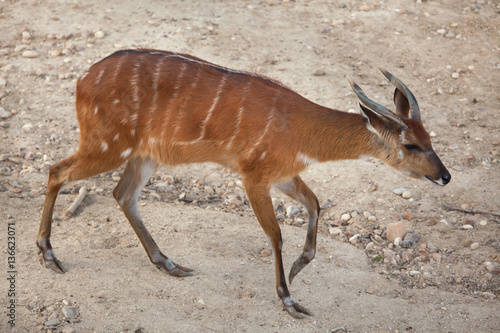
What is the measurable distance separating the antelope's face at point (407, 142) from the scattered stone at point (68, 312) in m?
2.66

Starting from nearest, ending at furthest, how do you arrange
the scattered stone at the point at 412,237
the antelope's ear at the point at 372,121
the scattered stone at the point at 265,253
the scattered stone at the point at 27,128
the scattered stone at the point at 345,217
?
the antelope's ear at the point at 372,121 < the scattered stone at the point at 265,253 < the scattered stone at the point at 412,237 < the scattered stone at the point at 345,217 < the scattered stone at the point at 27,128

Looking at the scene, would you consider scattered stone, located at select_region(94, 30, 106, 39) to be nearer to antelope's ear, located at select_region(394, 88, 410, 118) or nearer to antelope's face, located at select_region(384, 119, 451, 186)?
antelope's ear, located at select_region(394, 88, 410, 118)

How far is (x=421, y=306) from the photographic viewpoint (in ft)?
16.4

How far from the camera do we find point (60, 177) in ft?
16.3

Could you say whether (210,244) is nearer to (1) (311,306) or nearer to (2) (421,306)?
(1) (311,306)

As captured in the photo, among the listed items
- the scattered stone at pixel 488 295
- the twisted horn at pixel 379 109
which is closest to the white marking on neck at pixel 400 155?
the twisted horn at pixel 379 109

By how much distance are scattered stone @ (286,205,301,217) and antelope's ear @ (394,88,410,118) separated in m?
1.76

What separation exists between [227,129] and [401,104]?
1.45 meters

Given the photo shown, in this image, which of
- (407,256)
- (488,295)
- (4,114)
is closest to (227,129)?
(407,256)

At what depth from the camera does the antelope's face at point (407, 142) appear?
478 centimetres

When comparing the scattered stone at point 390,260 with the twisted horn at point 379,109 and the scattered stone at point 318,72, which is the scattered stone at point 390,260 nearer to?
the twisted horn at point 379,109

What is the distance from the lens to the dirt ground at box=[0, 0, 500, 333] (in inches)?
187

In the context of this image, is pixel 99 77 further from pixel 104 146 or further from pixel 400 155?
pixel 400 155

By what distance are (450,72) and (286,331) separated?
Result: 17.7 feet
